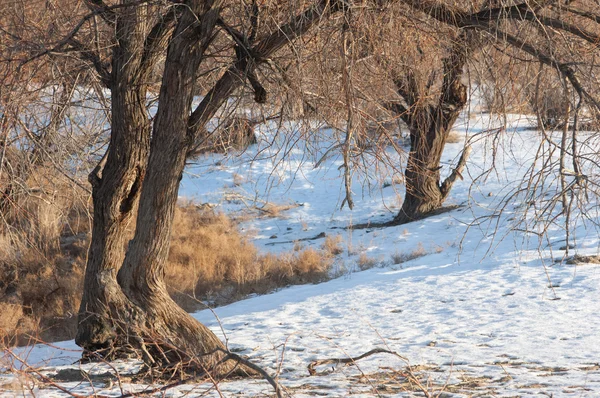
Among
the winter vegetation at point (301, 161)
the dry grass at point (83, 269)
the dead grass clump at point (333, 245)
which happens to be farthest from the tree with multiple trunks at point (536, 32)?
the dead grass clump at point (333, 245)

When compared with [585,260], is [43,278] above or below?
above

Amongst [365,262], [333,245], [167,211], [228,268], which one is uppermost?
[167,211]

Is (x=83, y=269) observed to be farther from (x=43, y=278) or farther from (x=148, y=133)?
(x=148, y=133)

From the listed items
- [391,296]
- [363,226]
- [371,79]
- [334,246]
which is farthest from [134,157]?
[363,226]

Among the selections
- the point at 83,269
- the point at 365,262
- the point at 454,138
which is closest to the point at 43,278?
the point at 83,269

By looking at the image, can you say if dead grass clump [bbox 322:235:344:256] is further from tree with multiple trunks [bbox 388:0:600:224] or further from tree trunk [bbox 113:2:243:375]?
tree with multiple trunks [bbox 388:0:600:224]

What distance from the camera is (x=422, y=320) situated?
7.83 m

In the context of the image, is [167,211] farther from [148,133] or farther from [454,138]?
[454,138]

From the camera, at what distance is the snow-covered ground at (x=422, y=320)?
4.95m

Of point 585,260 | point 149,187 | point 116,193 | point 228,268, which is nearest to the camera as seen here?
point 149,187

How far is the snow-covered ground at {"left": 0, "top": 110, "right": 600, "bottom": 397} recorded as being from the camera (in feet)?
16.2

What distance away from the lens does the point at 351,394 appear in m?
4.60

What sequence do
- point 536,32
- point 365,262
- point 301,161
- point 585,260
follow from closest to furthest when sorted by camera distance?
point 536,32 → point 301,161 → point 585,260 → point 365,262

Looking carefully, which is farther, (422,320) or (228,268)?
(228,268)
